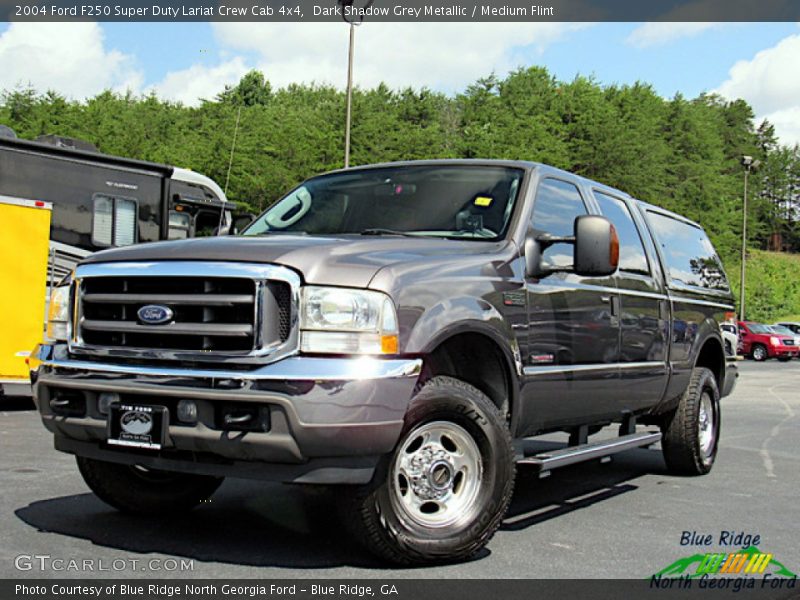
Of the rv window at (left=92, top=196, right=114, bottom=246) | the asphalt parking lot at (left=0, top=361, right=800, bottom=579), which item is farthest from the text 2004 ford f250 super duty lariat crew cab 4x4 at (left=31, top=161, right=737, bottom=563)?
the rv window at (left=92, top=196, right=114, bottom=246)

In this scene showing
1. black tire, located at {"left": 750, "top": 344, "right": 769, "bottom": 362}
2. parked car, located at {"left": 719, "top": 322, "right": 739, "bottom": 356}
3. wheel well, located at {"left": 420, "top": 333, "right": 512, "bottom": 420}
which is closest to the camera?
wheel well, located at {"left": 420, "top": 333, "right": 512, "bottom": 420}

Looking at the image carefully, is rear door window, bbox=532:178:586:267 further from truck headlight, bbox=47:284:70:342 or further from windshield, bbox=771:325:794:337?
windshield, bbox=771:325:794:337

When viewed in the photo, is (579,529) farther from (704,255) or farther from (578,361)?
(704,255)

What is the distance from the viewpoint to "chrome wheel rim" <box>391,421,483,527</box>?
470 cm

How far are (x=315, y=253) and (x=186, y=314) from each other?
66cm

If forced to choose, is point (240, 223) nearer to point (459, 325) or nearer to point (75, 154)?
point (459, 325)

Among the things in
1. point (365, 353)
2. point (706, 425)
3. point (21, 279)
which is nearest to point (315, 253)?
point (365, 353)

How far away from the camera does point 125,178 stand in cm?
1548

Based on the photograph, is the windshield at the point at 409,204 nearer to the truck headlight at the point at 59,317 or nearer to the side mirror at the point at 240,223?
the side mirror at the point at 240,223

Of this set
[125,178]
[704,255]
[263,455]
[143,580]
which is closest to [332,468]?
[263,455]

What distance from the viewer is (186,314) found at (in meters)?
4.60

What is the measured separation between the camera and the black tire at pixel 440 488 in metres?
4.50

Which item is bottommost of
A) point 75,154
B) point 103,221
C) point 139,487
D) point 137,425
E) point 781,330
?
point 139,487

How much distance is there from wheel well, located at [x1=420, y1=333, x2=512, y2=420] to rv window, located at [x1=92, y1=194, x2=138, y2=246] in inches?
413
